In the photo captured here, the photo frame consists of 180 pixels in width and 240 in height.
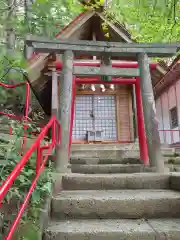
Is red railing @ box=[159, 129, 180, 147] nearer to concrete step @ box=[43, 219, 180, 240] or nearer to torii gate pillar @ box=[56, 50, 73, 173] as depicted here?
torii gate pillar @ box=[56, 50, 73, 173]

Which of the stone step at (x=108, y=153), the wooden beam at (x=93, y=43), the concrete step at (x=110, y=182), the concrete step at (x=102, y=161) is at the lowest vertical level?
the concrete step at (x=110, y=182)

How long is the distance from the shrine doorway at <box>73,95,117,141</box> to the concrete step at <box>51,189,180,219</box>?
7.06 m

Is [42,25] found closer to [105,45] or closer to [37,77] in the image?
[37,77]

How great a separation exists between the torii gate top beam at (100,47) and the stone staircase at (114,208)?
2.65 m

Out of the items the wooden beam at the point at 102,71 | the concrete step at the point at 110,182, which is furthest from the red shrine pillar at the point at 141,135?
the concrete step at the point at 110,182

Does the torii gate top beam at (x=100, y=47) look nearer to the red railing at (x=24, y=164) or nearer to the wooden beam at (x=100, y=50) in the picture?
the wooden beam at (x=100, y=50)

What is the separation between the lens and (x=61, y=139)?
3922 mm

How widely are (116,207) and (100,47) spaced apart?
328 cm

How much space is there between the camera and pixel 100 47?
4645 millimetres

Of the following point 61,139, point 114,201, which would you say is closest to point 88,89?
point 61,139

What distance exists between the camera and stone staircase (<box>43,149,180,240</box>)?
2186mm

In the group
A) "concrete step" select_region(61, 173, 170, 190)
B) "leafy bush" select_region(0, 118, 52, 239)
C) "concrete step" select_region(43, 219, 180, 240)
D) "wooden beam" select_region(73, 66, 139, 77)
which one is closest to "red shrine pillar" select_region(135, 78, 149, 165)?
"wooden beam" select_region(73, 66, 139, 77)

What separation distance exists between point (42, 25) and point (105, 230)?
9595mm

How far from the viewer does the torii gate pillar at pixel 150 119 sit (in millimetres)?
3969
